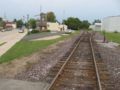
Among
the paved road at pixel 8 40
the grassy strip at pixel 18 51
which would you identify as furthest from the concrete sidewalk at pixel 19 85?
the paved road at pixel 8 40

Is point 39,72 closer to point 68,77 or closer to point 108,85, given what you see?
point 68,77

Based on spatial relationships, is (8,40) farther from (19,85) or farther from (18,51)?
(19,85)

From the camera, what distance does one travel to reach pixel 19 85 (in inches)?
200

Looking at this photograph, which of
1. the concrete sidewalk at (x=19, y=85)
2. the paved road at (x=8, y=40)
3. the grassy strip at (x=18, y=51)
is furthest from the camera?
the paved road at (x=8, y=40)

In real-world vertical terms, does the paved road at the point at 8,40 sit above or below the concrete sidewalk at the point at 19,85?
above

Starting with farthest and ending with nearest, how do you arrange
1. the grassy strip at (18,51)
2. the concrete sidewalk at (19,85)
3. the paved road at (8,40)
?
the paved road at (8,40)
the grassy strip at (18,51)
the concrete sidewalk at (19,85)

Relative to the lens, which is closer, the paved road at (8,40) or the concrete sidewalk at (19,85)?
the concrete sidewalk at (19,85)

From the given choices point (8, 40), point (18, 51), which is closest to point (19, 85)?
point (18, 51)

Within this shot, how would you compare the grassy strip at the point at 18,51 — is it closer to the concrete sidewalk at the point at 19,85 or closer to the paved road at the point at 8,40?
the paved road at the point at 8,40

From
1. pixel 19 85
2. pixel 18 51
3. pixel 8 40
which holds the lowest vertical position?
pixel 19 85

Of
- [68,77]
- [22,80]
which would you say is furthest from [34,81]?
[68,77]

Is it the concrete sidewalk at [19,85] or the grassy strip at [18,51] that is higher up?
the grassy strip at [18,51]

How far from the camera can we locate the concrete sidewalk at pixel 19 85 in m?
4.81

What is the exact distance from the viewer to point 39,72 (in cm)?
645
